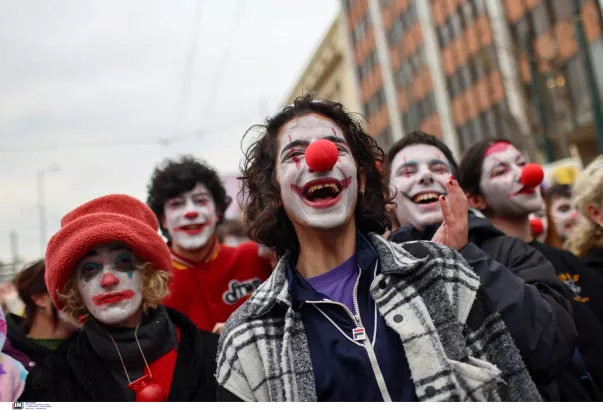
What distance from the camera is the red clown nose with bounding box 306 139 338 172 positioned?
175 centimetres

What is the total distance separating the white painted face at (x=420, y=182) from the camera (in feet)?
8.23

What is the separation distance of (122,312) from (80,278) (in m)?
0.24

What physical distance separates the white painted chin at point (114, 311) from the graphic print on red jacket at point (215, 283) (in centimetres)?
76

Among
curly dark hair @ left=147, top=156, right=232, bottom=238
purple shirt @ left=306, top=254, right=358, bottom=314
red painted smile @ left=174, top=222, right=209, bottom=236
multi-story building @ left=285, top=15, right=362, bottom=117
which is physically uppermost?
multi-story building @ left=285, top=15, right=362, bottom=117

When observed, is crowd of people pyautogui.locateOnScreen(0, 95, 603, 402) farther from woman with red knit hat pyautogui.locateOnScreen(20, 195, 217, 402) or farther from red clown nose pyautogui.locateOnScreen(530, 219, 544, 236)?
red clown nose pyautogui.locateOnScreen(530, 219, 544, 236)

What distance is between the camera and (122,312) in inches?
88.1

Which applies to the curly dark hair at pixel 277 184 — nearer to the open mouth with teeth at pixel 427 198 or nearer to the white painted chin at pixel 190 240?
the open mouth with teeth at pixel 427 198

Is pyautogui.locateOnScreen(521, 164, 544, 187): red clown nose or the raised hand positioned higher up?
pyautogui.locateOnScreen(521, 164, 544, 187): red clown nose

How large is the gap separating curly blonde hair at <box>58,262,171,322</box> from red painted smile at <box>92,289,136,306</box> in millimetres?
96

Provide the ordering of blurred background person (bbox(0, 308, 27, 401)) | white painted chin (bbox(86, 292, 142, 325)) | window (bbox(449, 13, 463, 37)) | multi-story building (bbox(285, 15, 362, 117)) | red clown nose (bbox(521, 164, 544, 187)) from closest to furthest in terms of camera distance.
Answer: blurred background person (bbox(0, 308, 27, 401))
white painted chin (bbox(86, 292, 142, 325))
red clown nose (bbox(521, 164, 544, 187))
window (bbox(449, 13, 463, 37))
multi-story building (bbox(285, 15, 362, 117))

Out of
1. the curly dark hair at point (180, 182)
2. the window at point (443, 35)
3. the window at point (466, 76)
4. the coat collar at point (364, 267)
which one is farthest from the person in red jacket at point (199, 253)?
the window at point (443, 35)

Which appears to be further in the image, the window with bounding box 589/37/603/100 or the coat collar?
the window with bounding box 589/37/603/100

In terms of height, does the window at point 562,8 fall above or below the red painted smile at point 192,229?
above

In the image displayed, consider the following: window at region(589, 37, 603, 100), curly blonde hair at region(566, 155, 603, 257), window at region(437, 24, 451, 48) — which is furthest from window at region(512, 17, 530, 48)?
curly blonde hair at region(566, 155, 603, 257)
